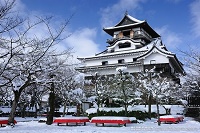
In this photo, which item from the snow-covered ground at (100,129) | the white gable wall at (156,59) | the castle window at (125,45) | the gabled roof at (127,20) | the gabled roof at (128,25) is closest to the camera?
the snow-covered ground at (100,129)

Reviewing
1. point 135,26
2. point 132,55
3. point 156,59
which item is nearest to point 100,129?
point 156,59

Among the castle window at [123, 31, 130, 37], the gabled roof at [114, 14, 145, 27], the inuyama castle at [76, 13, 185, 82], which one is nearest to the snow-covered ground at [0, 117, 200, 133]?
the inuyama castle at [76, 13, 185, 82]

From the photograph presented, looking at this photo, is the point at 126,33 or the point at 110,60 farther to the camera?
the point at 126,33

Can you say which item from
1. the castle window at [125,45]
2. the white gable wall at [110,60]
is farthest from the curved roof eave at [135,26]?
the white gable wall at [110,60]

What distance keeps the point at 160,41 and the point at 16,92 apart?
109 feet

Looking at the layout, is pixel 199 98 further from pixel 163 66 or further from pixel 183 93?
pixel 163 66

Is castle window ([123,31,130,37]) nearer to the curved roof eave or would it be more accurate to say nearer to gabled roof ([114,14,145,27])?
the curved roof eave

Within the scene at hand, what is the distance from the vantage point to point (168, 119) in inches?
744

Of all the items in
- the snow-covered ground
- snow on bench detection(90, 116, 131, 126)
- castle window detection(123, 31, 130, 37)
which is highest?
castle window detection(123, 31, 130, 37)

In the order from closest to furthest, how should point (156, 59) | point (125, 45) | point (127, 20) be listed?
point (156, 59) < point (125, 45) < point (127, 20)

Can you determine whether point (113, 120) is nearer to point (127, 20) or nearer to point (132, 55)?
point (132, 55)

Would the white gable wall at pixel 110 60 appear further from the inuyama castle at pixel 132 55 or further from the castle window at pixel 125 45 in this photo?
the castle window at pixel 125 45

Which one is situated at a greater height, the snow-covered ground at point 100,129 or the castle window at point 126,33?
the castle window at point 126,33

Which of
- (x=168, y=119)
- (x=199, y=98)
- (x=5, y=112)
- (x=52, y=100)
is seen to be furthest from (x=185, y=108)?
(x=5, y=112)
